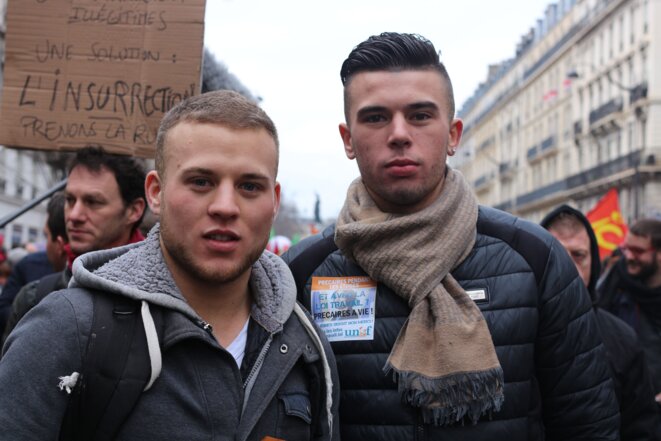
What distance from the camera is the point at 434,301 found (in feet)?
8.87

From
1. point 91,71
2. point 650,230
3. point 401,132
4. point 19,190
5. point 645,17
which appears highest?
point 645,17

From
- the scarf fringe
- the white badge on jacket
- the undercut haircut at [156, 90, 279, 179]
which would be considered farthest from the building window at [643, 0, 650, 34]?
the undercut haircut at [156, 90, 279, 179]

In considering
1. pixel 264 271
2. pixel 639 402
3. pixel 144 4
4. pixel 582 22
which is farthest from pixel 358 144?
pixel 582 22

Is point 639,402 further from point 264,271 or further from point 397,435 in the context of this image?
point 264,271

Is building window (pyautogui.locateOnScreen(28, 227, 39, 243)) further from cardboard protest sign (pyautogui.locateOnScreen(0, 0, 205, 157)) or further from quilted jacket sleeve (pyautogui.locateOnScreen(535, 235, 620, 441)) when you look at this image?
quilted jacket sleeve (pyautogui.locateOnScreen(535, 235, 620, 441))

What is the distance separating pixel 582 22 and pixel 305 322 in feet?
180

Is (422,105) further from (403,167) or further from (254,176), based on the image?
(254,176)

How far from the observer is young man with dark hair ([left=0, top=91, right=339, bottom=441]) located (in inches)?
75.6

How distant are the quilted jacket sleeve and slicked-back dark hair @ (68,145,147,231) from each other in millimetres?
1996

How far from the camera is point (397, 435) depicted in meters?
2.65

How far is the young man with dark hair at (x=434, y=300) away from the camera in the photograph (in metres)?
2.65

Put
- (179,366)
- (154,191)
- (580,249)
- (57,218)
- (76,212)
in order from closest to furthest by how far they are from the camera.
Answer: (179,366) → (154,191) → (76,212) → (580,249) → (57,218)

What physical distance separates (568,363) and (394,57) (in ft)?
4.01

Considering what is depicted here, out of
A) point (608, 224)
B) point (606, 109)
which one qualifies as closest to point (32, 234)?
point (606, 109)
